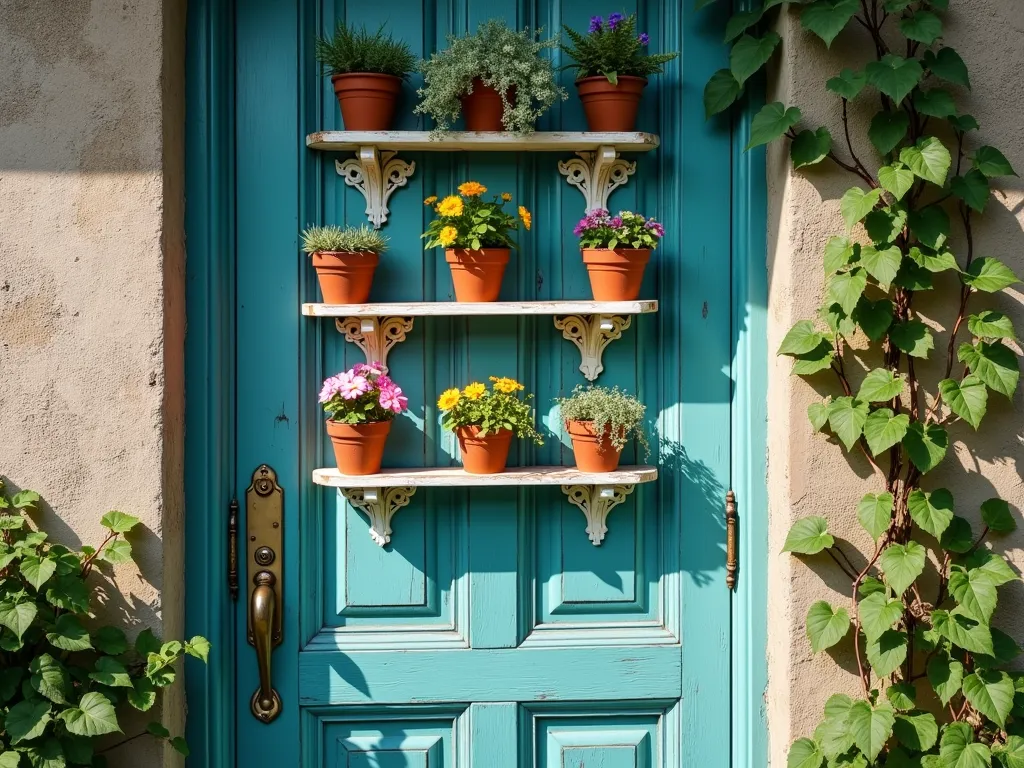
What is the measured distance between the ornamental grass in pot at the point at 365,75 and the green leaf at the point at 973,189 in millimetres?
1199

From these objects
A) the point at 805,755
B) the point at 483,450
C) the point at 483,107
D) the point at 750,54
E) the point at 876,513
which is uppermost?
the point at 750,54

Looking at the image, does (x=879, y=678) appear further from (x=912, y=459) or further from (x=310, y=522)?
(x=310, y=522)

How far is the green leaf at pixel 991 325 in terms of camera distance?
2209 mm

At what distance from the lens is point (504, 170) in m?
2.49

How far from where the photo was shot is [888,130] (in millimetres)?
2246

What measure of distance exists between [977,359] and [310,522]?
1498 mm

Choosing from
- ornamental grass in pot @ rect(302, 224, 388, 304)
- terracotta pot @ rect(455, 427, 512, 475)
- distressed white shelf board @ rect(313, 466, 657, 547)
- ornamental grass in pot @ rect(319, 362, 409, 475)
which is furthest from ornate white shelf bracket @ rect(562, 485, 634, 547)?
ornamental grass in pot @ rect(302, 224, 388, 304)

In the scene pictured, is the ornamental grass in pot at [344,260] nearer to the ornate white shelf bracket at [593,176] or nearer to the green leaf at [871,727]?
the ornate white shelf bracket at [593,176]

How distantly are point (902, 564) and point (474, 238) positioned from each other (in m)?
1.12

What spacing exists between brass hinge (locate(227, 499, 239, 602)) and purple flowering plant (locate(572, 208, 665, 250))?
992mm

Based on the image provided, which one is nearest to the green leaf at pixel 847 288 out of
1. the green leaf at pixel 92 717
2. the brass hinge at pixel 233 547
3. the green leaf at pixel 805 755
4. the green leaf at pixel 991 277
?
the green leaf at pixel 991 277

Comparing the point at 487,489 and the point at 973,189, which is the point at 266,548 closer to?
the point at 487,489

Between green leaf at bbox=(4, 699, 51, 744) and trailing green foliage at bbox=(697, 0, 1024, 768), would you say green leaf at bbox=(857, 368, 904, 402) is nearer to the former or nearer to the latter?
trailing green foliage at bbox=(697, 0, 1024, 768)

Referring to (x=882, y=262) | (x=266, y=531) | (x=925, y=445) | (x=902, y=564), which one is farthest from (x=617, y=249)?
(x=266, y=531)
